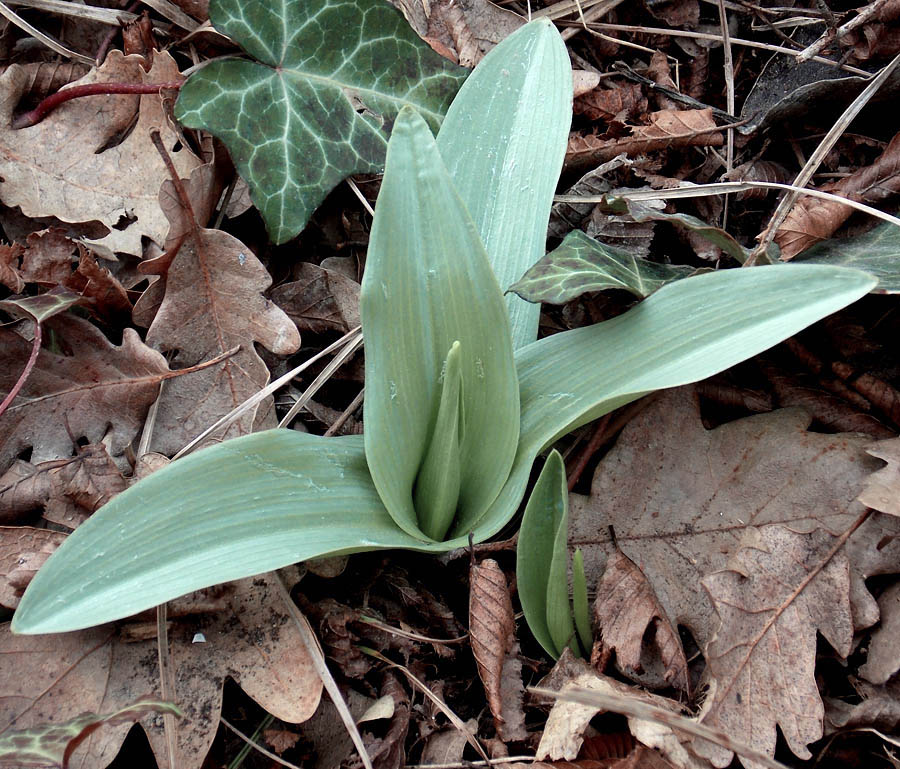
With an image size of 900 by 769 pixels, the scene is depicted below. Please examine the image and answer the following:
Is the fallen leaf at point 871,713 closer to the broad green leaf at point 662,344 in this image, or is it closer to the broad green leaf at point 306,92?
the broad green leaf at point 662,344

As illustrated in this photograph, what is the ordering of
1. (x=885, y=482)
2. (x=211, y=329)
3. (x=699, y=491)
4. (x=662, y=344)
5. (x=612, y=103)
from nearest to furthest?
(x=662, y=344)
(x=885, y=482)
(x=699, y=491)
(x=211, y=329)
(x=612, y=103)

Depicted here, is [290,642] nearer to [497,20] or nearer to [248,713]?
[248,713]

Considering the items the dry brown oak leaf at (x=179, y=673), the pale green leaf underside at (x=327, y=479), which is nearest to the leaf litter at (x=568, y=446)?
the dry brown oak leaf at (x=179, y=673)

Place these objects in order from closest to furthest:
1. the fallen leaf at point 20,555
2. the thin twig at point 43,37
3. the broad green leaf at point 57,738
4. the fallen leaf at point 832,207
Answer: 1. the broad green leaf at point 57,738
2. the fallen leaf at point 20,555
3. the fallen leaf at point 832,207
4. the thin twig at point 43,37

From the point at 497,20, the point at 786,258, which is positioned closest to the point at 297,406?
the point at 786,258

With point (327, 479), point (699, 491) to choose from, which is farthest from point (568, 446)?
point (327, 479)

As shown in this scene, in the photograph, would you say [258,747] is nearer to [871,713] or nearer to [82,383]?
[82,383]
